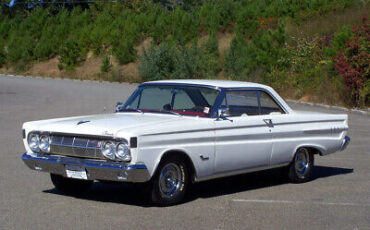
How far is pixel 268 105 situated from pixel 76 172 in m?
3.33

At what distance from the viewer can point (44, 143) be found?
8.65 metres

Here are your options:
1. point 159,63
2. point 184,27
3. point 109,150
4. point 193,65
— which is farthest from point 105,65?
point 109,150

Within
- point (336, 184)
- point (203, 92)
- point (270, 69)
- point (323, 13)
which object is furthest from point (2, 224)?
point (323, 13)

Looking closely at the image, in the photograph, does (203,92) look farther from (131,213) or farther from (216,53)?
(216,53)

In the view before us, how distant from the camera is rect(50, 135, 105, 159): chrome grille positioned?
8094 millimetres

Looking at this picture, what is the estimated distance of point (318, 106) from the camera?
28297mm

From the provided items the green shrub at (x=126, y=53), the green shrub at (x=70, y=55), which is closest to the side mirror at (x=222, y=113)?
the green shrub at (x=126, y=53)

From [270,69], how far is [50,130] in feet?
97.8

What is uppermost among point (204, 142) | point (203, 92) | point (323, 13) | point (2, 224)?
point (323, 13)

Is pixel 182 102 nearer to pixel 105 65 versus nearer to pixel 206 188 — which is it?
pixel 206 188

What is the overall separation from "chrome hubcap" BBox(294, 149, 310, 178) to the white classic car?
0.05 feet

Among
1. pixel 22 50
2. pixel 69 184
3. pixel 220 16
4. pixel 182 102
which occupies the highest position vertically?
pixel 220 16

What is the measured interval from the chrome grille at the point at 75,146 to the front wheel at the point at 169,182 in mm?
747

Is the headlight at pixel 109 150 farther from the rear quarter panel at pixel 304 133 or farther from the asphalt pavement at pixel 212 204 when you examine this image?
the rear quarter panel at pixel 304 133
